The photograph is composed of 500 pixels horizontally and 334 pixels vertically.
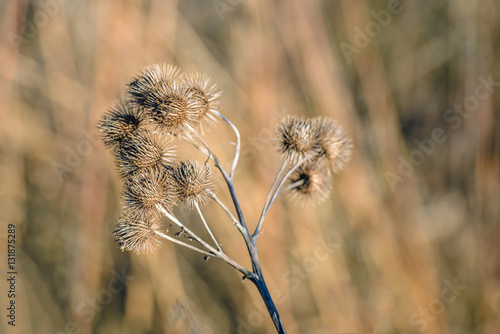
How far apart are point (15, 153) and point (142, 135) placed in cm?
246

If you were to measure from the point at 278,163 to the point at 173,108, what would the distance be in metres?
1.79

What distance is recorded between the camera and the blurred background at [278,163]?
286 cm

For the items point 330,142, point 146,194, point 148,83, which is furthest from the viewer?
point 330,142

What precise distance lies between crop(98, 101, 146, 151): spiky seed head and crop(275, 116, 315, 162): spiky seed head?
0.50 m

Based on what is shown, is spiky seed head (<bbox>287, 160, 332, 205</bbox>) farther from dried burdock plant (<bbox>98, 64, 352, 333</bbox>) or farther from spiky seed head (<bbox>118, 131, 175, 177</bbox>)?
spiky seed head (<bbox>118, 131, 175, 177</bbox>)

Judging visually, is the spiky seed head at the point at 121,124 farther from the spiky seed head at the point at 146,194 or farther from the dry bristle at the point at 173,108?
the spiky seed head at the point at 146,194

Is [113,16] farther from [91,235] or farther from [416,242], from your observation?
[416,242]

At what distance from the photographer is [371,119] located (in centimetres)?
301

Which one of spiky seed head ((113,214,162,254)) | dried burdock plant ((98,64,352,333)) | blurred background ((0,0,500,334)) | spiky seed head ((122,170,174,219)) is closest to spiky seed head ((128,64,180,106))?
dried burdock plant ((98,64,352,333))

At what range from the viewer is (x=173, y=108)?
4.04 ft

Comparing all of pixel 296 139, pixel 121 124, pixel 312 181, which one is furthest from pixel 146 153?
pixel 312 181

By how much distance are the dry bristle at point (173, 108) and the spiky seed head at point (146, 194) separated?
161 mm

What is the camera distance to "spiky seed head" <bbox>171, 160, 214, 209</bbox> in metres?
1.22

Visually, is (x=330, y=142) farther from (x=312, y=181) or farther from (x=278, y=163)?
(x=278, y=163)
